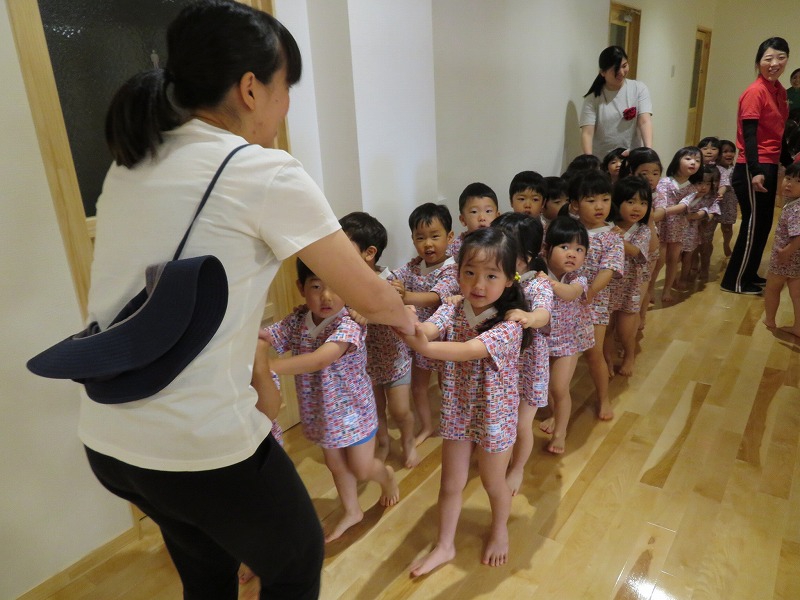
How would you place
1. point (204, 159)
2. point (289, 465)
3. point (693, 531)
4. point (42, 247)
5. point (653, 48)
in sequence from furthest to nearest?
point (653, 48)
point (693, 531)
point (42, 247)
point (289, 465)
point (204, 159)

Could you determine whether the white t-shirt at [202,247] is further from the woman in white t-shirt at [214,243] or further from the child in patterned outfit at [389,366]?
the child in patterned outfit at [389,366]

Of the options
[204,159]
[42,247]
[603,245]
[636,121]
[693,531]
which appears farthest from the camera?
[636,121]

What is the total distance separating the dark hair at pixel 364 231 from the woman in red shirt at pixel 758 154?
9.32 ft

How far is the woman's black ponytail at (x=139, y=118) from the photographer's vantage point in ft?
2.63

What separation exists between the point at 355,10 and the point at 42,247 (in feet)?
4.48

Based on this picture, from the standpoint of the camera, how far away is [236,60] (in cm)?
84

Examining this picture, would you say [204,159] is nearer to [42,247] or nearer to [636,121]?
[42,247]

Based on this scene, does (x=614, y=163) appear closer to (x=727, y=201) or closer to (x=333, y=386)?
(x=727, y=201)

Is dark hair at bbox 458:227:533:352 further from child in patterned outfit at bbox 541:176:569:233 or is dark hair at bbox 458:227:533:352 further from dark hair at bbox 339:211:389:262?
child in patterned outfit at bbox 541:176:569:233

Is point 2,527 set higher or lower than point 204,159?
lower

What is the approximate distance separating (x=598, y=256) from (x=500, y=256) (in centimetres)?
102

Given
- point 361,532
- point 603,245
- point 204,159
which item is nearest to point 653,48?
point 603,245

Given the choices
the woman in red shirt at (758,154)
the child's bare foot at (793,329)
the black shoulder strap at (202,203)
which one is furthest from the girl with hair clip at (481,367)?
the woman in red shirt at (758,154)

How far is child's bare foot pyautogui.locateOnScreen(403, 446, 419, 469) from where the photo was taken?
215 cm
